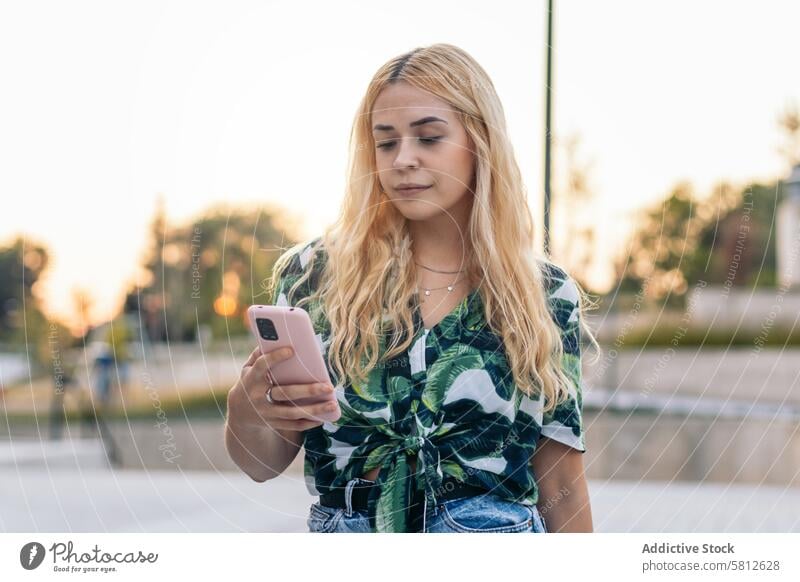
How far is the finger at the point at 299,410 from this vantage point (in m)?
1.00

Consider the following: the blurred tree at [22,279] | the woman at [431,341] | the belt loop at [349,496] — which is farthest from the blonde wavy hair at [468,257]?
the blurred tree at [22,279]

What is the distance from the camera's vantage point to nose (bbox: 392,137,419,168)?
1.09 m

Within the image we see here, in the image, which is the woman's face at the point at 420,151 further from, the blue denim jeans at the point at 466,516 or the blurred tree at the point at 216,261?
the blue denim jeans at the point at 466,516

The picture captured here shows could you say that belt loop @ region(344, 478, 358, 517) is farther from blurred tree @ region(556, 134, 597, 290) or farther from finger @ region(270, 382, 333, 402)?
blurred tree @ region(556, 134, 597, 290)

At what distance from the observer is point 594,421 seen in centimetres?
306

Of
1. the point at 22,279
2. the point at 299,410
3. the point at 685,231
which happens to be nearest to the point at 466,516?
the point at 299,410

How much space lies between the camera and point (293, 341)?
3.27ft

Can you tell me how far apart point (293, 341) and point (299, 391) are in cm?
5

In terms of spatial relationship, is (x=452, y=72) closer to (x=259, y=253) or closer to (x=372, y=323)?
(x=372, y=323)

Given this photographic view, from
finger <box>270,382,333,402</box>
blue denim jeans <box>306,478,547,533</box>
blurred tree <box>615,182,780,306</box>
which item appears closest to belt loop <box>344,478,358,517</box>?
blue denim jeans <box>306,478,547,533</box>

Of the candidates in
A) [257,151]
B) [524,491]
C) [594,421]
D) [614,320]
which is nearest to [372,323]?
[524,491]
